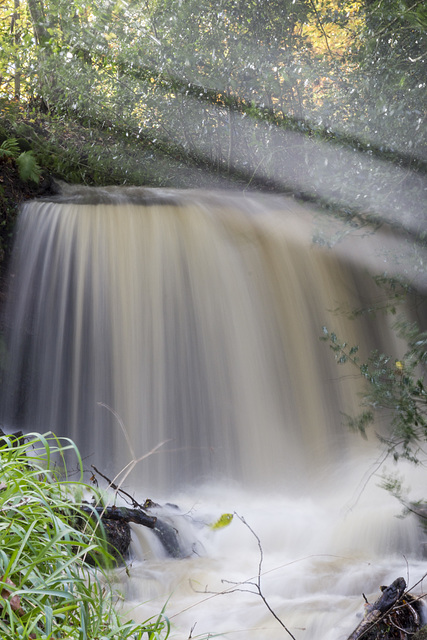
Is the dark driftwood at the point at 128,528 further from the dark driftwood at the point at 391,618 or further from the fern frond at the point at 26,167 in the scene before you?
the fern frond at the point at 26,167

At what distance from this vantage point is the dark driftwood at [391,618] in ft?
7.09

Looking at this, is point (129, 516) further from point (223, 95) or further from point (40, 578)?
point (223, 95)

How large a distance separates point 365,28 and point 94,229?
280 centimetres

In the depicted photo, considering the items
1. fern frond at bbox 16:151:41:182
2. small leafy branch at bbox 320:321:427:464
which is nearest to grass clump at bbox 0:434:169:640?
small leafy branch at bbox 320:321:427:464

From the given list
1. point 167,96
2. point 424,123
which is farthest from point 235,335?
point 167,96

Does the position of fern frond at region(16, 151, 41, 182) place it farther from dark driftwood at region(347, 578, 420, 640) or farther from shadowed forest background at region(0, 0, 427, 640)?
dark driftwood at region(347, 578, 420, 640)

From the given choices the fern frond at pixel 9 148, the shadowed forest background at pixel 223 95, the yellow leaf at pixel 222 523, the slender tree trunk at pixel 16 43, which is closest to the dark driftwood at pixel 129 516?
the yellow leaf at pixel 222 523

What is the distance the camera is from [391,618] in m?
2.21

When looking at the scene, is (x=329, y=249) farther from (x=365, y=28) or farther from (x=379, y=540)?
(x=379, y=540)

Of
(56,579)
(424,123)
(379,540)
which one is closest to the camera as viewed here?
(56,579)

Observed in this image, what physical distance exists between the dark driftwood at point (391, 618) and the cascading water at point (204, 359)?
0.96 meters

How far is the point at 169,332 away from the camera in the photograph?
450 centimetres

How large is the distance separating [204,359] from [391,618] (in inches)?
100

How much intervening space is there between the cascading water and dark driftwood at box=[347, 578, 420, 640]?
3.14 ft
